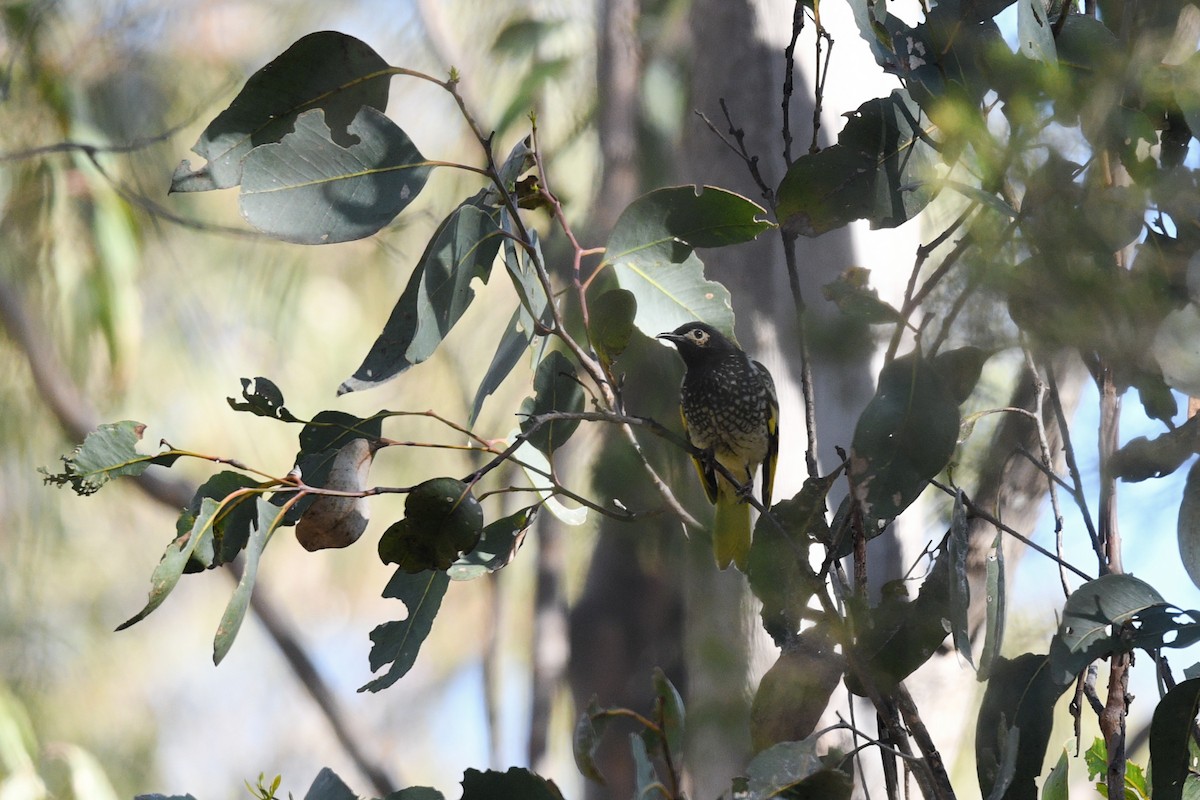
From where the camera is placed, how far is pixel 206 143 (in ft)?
2.75

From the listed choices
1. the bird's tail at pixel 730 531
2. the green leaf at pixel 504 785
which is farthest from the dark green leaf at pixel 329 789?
the bird's tail at pixel 730 531

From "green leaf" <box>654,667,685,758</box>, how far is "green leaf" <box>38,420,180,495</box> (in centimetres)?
34

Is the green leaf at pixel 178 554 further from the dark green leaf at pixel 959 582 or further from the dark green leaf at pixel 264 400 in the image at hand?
the dark green leaf at pixel 959 582

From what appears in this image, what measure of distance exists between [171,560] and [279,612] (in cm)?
259

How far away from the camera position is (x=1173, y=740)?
31.6 inches

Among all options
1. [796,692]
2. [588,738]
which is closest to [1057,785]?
[796,692]

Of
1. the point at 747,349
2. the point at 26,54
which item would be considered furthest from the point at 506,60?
the point at 747,349

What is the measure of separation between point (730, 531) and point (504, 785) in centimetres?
85

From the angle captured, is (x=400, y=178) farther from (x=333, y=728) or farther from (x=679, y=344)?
(x=333, y=728)

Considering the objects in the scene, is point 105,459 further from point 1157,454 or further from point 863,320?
point 1157,454

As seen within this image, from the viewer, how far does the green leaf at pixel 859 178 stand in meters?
0.91

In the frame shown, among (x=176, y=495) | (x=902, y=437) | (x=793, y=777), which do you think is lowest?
(x=793, y=777)

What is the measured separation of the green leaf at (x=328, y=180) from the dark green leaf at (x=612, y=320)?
174mm

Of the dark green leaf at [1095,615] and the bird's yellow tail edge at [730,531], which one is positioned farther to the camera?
the bird's yellow tail edge at [730,531]
